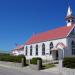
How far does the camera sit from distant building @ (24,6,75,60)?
4569 cm

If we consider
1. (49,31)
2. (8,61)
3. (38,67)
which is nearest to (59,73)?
(38,67)

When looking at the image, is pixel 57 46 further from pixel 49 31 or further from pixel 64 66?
pixel 64 66

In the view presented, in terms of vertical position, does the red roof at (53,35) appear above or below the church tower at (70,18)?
below

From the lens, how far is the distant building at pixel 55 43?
45.7 metres

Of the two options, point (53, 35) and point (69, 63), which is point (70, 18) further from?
point (69, 63)

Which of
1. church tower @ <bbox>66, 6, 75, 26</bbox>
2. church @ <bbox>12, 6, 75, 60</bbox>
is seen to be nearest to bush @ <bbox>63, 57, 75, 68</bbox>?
church @ <bbox>12, 6, 75, 60</bbox>

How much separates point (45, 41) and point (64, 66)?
81.3 feet

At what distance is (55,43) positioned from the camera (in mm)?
49188

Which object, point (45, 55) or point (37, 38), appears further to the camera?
point (37, 38)

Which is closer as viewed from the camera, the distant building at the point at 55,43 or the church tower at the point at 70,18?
the distant building at the point at 55,43

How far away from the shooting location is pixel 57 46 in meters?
47.9

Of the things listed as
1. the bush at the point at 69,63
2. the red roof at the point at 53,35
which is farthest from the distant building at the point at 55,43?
the bush at the point at 69,63

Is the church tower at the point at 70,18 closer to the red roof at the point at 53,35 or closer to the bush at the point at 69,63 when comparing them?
the red roof at the point at 53,35

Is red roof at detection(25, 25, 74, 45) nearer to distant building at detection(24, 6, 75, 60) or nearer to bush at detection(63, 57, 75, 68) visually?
distant building at detection(24, 6, 75, 60)
